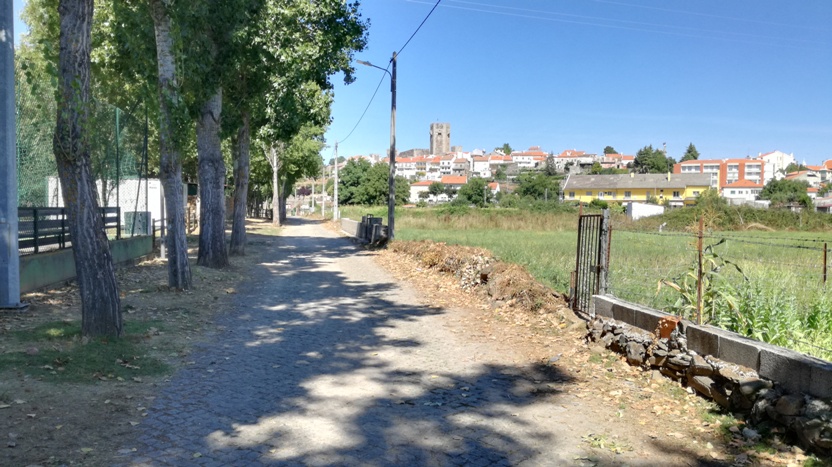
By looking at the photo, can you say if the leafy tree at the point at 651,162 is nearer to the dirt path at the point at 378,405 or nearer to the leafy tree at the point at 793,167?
the leafy tree at the point at 793,167

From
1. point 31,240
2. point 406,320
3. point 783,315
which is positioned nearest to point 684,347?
point 783,315

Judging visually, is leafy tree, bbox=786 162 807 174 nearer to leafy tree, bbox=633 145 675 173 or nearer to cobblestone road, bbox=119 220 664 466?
leafy tree, bbox=633 145 675 173

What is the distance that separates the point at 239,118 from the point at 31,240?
32.0ft

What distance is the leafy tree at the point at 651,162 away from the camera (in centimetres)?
15000

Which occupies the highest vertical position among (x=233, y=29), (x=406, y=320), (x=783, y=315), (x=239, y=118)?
(x=233, y=29)

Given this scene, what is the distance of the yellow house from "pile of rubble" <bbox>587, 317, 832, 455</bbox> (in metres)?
90.7

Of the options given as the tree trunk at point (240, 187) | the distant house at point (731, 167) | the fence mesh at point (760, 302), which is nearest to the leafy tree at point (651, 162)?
the distant house at point (731, 167)

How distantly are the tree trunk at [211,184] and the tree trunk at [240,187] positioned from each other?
4971 mm

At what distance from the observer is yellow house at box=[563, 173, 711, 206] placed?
98250 mm

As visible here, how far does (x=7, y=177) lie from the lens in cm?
944

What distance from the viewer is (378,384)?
22.4 feet

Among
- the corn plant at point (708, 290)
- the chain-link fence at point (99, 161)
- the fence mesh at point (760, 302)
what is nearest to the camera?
the fence mesh at point (760, 302)

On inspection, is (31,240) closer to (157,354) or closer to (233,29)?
(157,354)

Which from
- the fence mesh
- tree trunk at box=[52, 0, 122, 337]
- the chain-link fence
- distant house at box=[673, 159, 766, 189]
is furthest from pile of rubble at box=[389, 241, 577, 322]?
distant house at box=[673, 159, 766, 189]
